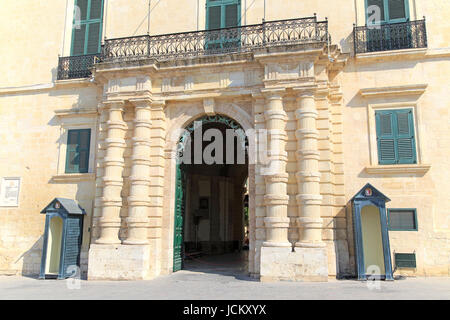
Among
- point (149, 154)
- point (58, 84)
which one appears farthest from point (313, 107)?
point (58, 84)

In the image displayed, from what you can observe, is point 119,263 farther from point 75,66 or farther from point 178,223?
point 75,66

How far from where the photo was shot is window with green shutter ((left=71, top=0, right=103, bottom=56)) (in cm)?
1280

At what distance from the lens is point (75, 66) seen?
1263 cm

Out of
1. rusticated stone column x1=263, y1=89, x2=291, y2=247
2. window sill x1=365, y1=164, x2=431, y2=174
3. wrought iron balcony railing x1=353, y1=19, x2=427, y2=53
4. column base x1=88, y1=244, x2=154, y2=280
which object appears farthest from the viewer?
wrought iron balcony railing x1=353, y1=19, x2=427, y2=53

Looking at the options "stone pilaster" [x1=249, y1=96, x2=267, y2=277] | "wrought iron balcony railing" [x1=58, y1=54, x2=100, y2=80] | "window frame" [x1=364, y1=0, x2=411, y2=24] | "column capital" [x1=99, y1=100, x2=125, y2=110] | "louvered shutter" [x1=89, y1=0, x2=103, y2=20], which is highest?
"louvered shutter" [x1=89, y1=0, x2=103, y2=20]

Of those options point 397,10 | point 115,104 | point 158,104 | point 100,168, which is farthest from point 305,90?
point 100,168

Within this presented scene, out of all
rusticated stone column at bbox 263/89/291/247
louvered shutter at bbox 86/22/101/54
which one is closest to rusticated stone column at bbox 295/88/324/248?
rusticated stone column at bbox 263/89/291/247

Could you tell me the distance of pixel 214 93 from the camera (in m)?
10.8

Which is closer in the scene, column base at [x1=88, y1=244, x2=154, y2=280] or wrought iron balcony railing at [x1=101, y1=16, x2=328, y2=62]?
column base at [x1=88, y1=244, x2=154, y2=280]

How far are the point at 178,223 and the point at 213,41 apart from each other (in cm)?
526

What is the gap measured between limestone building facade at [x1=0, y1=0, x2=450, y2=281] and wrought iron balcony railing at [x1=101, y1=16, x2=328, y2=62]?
62mm

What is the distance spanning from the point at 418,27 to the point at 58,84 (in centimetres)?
1064

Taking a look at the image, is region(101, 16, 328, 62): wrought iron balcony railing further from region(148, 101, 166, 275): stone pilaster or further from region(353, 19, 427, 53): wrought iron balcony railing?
region(148, 101, 166, 275): stone pilaster
